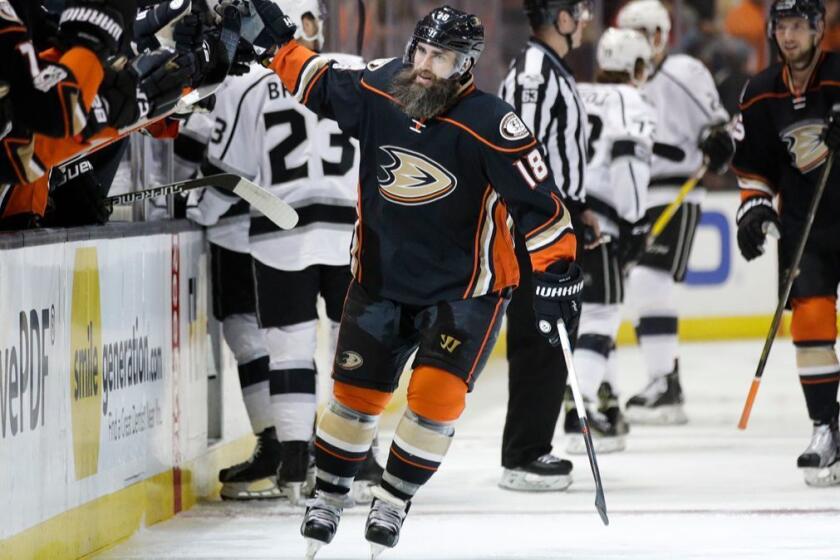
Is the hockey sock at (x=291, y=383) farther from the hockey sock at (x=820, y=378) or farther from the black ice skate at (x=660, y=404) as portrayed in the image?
the black ice skate at (x=660, y=404)

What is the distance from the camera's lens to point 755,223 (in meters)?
5.28

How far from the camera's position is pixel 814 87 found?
523 cm

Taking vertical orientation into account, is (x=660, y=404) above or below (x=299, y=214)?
below

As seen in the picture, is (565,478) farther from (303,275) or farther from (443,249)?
(443,249)

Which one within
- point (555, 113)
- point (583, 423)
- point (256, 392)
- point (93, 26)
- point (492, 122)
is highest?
point (93, 26)

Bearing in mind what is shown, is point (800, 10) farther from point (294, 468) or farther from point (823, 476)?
point (294, 468)

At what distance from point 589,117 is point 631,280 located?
125cm

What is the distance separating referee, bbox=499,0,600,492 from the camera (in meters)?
5.15

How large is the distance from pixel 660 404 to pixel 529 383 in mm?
1856

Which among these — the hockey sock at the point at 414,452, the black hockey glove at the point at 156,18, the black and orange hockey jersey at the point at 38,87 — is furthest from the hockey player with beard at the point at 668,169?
the black and orange hockey jersey at the point at 38,87

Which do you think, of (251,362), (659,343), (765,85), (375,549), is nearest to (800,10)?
(765,85)

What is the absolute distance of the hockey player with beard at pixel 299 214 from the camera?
4859mm

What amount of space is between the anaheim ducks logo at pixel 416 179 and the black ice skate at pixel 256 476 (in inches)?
51.2

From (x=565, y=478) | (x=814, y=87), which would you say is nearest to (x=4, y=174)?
(x=565, y=478)
